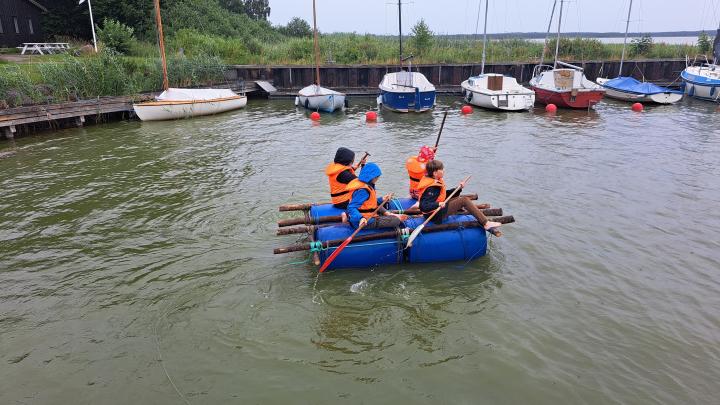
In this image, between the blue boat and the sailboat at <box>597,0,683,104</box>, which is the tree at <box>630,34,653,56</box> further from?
the blue boat

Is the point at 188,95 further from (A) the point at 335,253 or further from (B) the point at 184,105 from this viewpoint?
(A) the point at 335,253

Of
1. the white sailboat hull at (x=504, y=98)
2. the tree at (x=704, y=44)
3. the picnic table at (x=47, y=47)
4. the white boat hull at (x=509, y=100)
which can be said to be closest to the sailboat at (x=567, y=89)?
the white sailboat hull at (x=504, y=98)

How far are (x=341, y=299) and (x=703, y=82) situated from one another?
29.3 m

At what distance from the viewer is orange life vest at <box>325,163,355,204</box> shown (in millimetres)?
7266

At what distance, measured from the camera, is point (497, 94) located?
22.8 m

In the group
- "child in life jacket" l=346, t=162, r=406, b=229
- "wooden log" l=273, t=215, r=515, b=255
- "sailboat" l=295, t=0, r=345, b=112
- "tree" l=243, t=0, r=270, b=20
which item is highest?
"tree" l=243, t=0, r=270, b=20

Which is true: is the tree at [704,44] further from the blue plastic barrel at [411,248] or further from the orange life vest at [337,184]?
the orange life vest at [337,184]

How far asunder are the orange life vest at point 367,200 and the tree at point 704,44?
37315mm

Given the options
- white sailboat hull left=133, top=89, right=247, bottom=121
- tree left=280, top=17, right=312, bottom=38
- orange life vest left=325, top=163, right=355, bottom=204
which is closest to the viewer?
orange life vest left=325, top=163, right=355, bottom=204

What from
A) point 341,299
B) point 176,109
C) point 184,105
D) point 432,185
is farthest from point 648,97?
point 341,299

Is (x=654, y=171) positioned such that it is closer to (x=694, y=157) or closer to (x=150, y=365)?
(x=694, y=157)

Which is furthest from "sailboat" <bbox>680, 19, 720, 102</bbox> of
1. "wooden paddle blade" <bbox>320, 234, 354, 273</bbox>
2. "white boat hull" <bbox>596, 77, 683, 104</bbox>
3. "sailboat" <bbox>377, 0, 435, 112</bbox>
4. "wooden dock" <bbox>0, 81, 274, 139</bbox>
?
"wooden dock" <bbox>0, 81, 274, 139</bbox>

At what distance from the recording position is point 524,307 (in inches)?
253

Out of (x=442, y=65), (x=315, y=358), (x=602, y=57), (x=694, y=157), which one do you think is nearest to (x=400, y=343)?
(x=315, y=358)
